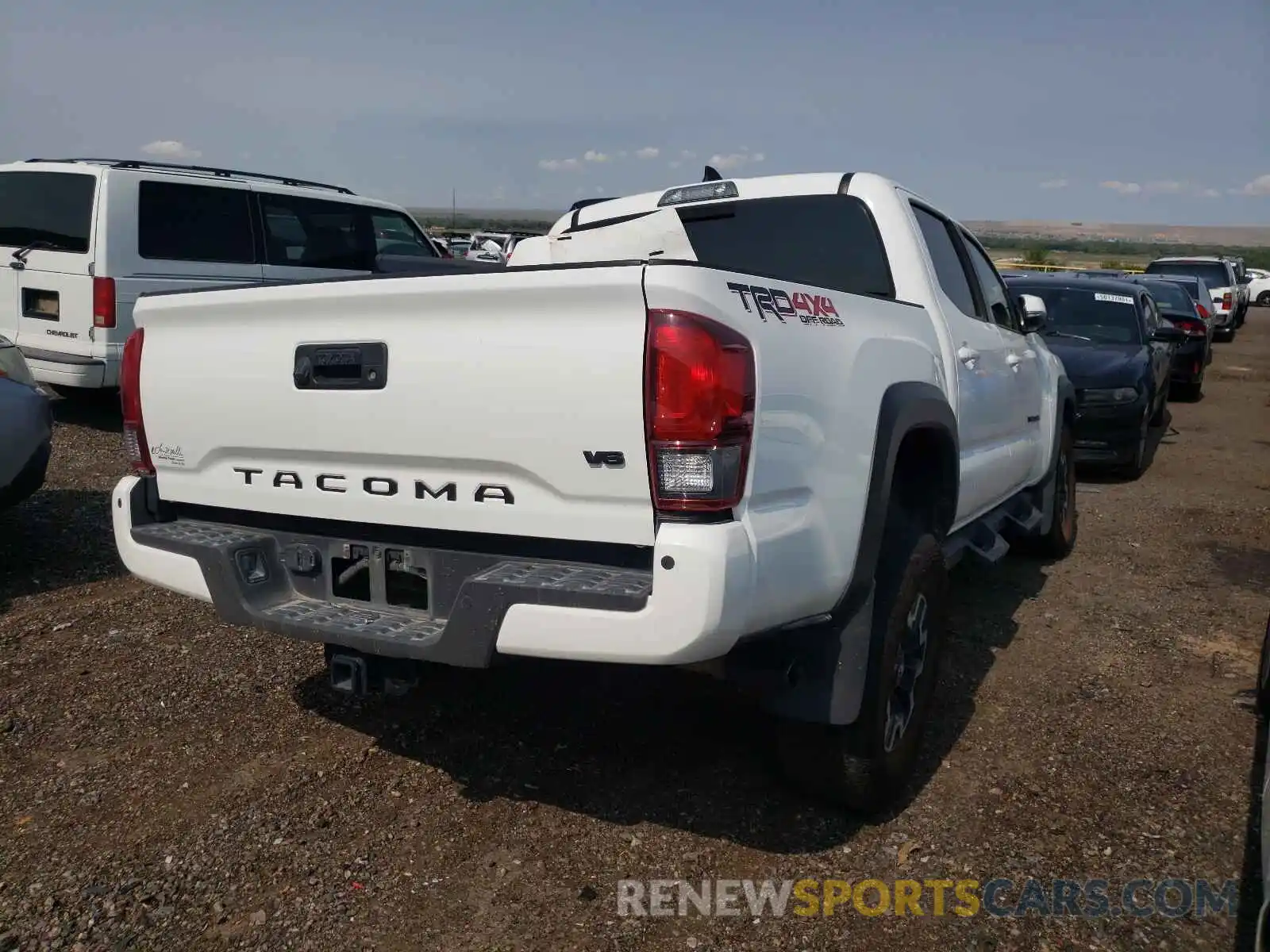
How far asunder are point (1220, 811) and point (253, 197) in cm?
794

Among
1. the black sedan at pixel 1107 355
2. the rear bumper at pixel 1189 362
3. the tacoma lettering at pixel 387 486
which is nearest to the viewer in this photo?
the tacoma lettering at pixel 387 486

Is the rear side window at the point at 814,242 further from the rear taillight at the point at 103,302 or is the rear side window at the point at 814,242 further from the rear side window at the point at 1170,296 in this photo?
the rear side window at the point at 1170,296

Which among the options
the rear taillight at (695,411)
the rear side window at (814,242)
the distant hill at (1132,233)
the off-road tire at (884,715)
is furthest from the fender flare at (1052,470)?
the distant hill at (1132,233)

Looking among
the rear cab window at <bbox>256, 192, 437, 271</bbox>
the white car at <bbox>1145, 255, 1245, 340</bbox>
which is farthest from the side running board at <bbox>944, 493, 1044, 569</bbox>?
the white car at <bbox>1145, 255, 1245, 340</bbox>

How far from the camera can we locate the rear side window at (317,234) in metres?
8.79

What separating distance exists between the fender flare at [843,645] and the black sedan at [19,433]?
4.11 metres

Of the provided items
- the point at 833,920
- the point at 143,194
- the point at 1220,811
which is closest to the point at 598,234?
the point at 833,920

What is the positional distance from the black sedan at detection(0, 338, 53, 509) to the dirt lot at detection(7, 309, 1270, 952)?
516 mm

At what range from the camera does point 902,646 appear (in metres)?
3.36

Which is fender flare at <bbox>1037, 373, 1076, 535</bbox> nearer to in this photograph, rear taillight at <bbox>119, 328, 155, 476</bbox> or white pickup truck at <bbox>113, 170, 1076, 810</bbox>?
white pickup truck at <bbox>113, 170, 1076, 810</bbox>

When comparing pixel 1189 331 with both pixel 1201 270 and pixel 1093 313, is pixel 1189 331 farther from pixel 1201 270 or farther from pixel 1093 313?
pixel 1201 270

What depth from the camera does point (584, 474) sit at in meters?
2.54

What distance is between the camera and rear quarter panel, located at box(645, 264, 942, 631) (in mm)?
2469

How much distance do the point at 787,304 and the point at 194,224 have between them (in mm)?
6918
